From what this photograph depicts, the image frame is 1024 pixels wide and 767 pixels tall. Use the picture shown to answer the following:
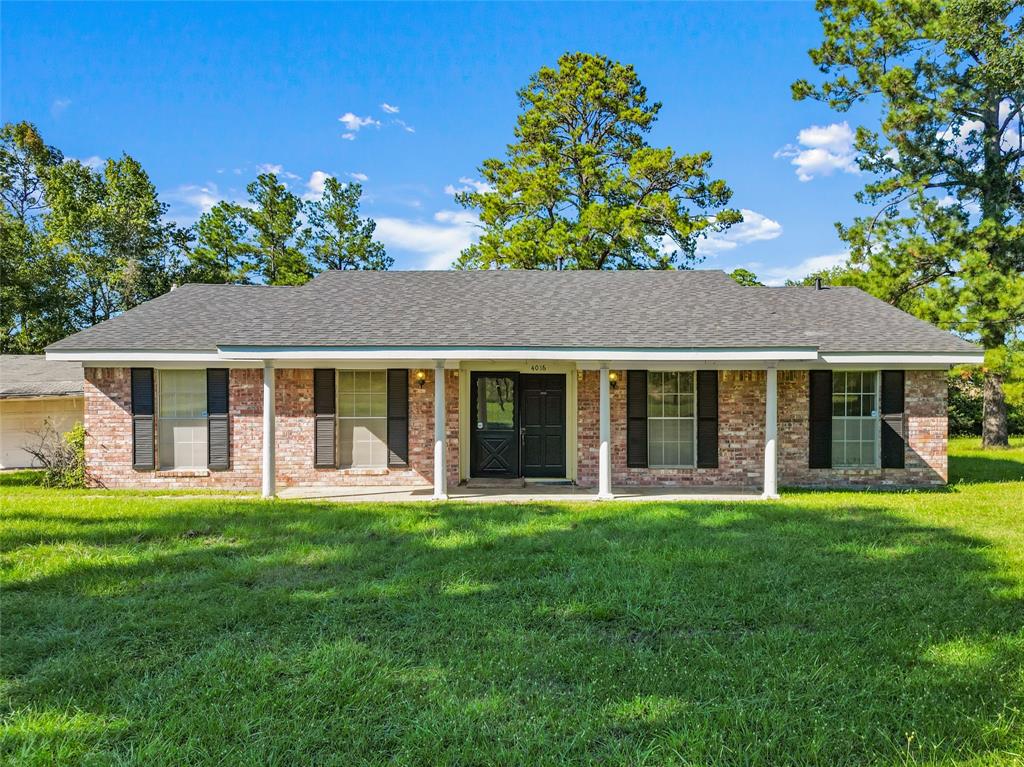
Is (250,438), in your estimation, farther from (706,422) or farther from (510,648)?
(706,422)

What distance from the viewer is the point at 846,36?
53.7ft

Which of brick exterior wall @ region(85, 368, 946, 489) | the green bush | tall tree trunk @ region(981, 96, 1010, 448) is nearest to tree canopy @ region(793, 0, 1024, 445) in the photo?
tall tree trunk @ region(981, 96, 1010, 448)

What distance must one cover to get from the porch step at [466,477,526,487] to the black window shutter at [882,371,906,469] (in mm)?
6838

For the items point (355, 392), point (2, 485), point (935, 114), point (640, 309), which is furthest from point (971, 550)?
point (2, 485)

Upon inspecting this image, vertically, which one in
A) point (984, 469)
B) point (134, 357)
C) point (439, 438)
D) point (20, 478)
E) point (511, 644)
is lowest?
point (20, 478)

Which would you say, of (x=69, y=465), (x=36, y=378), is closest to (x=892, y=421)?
(x=69, y=465)

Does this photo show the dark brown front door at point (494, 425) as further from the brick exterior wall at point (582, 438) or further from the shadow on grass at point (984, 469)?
the shadow on grass at point (984, 469)

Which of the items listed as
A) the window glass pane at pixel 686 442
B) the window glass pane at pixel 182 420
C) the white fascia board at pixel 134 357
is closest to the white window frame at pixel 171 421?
the window glass pane at pixel 182 420

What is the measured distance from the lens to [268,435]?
9.38 metres

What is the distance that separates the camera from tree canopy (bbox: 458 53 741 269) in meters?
19.9

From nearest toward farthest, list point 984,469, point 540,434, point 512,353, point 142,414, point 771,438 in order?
1. point 512,353
2. point 771,438
3. point 142,414
4. point 540,434
5. point 984,469

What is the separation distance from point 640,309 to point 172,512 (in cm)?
848

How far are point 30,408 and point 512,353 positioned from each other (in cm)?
1412

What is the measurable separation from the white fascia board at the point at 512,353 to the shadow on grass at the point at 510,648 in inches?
126
